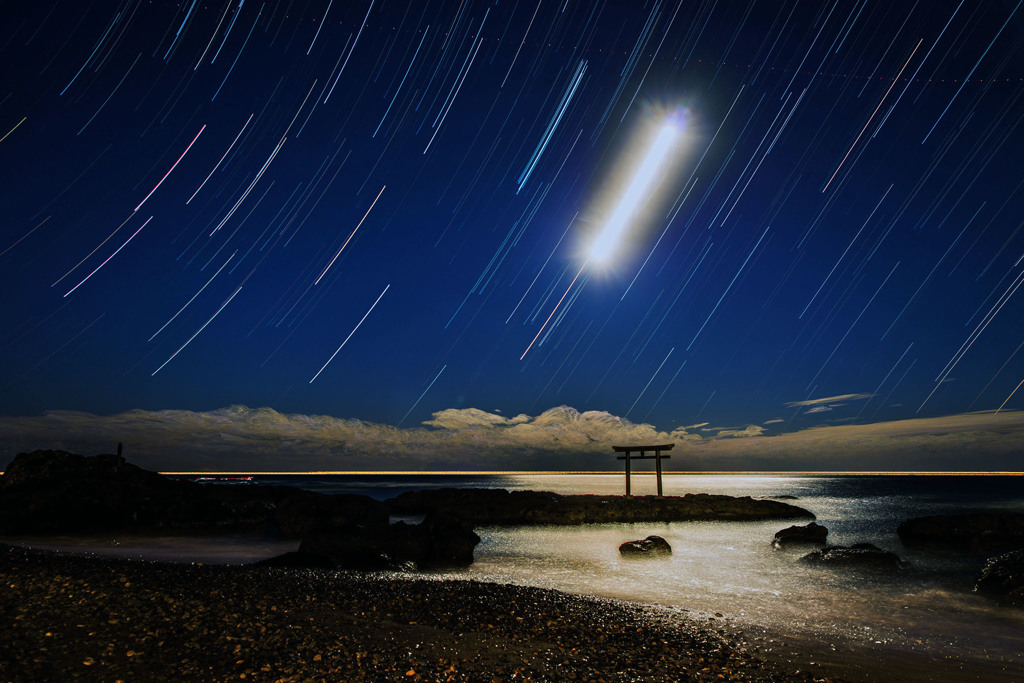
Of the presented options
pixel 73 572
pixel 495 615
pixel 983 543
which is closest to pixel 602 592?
pixel 495 615

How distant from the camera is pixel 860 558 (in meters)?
23.5

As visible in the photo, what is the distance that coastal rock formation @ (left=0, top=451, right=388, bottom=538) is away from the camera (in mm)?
28594

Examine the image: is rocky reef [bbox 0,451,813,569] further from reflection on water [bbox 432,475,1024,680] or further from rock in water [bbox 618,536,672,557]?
rock in water [bbox 618,536,672,557]

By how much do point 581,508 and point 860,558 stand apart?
21.6 metres

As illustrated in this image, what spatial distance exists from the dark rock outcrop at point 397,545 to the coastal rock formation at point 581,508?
15151mm

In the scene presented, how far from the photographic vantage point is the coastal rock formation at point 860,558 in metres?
23.1

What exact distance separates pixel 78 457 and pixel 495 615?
36.1 metres

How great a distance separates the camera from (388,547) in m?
20.8

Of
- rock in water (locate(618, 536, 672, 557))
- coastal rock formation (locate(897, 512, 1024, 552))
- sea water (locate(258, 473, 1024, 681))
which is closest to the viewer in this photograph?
sea water (locate(258, 473, 1024, 681))

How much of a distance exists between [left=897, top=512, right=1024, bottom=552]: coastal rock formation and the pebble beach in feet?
97.3

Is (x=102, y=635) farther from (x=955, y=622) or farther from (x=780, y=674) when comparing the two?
(x=955, y=622)

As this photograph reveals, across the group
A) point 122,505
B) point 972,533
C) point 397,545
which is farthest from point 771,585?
point 122,505

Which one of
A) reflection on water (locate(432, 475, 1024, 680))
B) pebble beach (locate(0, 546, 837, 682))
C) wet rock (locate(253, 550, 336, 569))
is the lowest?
reflection on water (locate(432, 475, 1024, 680))

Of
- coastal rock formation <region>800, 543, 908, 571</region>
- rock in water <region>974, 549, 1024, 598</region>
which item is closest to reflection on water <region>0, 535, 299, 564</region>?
coastal rock formation <region>800, 543, 908, 571</region>
